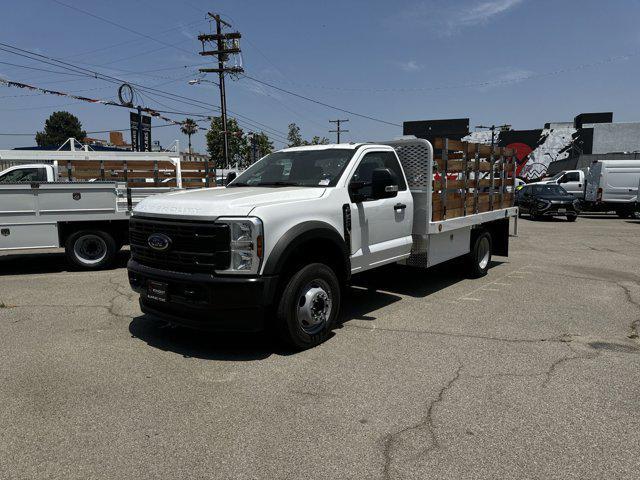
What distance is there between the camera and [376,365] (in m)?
4.28

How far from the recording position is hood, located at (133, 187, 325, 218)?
13.5ft

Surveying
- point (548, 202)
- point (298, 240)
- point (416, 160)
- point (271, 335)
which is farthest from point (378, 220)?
point (548, 202)

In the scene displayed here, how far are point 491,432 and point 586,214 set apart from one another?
24227 millimetres

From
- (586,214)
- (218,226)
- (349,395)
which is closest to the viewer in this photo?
(349,395)

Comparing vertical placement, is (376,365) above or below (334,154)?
below

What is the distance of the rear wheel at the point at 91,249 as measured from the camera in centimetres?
862

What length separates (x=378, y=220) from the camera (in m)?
5.53

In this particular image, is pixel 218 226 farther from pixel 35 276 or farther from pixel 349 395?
pixel 35 276

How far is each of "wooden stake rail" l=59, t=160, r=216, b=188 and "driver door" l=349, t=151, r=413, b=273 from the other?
630 centimetres

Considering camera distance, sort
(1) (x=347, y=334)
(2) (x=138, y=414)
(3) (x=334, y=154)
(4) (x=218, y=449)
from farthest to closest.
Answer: (3) (x=334, y=154) < (1) (x=347, y=334) < (2) (x=138, y=414) < (4) (x=218, y=449)

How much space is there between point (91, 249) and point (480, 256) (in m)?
7.04

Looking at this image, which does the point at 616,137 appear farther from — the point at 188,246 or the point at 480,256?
the point at 188,246

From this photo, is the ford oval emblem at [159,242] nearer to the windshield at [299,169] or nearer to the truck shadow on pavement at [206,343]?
the truck shadow on pavement at [206,343]

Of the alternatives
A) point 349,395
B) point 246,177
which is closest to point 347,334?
point 349,395
